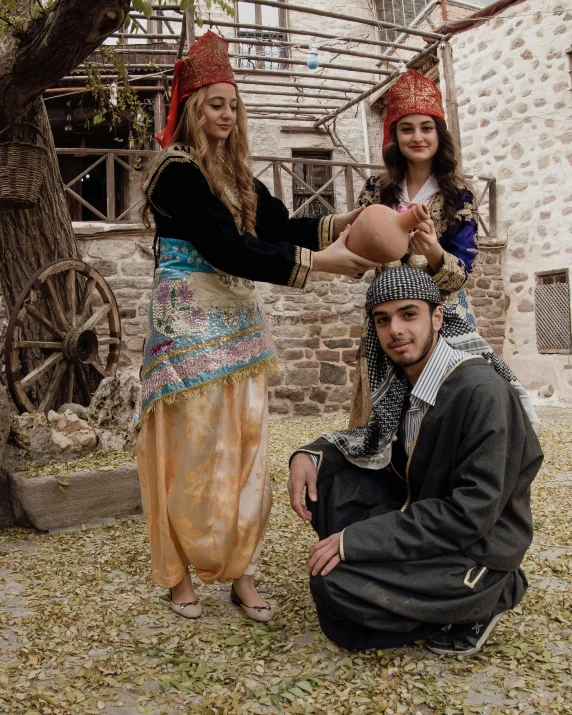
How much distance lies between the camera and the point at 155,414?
2.13 meters

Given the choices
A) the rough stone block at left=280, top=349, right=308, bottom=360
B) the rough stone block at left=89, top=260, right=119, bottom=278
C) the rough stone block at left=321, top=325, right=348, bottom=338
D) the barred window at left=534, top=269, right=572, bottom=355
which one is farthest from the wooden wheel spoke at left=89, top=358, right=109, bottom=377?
the barred window at left=534, top=269, right=572, bottom=355

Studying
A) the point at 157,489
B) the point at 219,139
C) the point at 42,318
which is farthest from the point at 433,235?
the point at 42,318

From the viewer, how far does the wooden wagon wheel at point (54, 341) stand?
3865 mm

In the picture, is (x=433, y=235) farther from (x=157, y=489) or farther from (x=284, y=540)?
(x=284, y=540)

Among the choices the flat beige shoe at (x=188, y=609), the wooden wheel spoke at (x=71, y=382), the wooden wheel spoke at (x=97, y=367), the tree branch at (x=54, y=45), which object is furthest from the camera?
the wooden wheel spoke at (x=97, y=367)

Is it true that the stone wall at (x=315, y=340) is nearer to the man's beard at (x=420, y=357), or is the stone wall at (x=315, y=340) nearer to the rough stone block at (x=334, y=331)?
the rough stone block at (x=334, y=331)

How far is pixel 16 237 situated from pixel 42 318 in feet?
1.67

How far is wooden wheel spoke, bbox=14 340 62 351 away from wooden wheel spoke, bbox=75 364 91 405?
A: 0.64 ft

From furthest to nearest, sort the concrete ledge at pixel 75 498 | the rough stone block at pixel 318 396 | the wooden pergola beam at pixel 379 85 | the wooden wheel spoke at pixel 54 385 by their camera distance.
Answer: the wooden pergola beam at pixel 379 85, the rough stone block at pixel 318 396, the wooden wheel spoke at pixel 54 385, the concrete ledge at pixel 75 498

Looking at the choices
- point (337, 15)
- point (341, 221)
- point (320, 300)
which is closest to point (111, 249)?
point (320, 300)

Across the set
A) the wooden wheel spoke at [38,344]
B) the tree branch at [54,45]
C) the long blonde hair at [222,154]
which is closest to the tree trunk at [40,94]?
the tree branch at [54,45]

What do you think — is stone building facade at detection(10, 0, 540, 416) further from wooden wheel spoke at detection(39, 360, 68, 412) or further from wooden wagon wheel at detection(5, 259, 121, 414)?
Answer: wooden wheel spoke at detection(39, 360, 68, 412)

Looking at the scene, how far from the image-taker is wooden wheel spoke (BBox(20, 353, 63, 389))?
12.8 ft

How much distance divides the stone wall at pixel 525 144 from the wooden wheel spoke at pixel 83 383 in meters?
5.53
